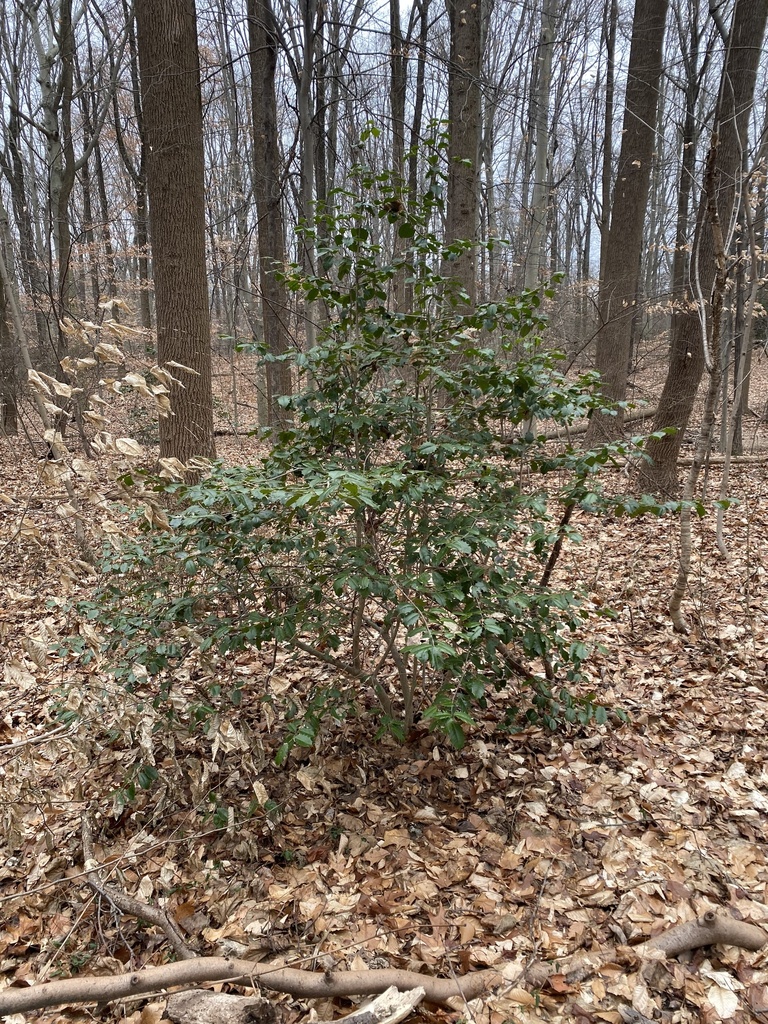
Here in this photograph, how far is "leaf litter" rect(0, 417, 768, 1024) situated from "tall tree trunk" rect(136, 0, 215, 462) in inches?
82.7

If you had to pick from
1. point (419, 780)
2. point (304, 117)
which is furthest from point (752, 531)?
point (304, 117)

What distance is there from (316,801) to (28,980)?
1.31 m

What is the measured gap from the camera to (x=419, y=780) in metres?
3.11

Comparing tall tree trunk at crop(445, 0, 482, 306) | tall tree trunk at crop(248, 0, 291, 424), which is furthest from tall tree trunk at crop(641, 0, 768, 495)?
tall tree trunk at crop(248, 0, 291, 424)

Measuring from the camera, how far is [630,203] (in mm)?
7684

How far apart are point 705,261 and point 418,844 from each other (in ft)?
19.9

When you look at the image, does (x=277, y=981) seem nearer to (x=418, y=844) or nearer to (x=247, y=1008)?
(x=247, y=1008)

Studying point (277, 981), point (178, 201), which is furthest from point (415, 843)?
point (178, 201)

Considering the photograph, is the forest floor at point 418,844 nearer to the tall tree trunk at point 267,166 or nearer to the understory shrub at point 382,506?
the understory shrub at point 382,506

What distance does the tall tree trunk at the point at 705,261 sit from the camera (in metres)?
5.48

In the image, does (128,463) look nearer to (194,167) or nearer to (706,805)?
(706,805)

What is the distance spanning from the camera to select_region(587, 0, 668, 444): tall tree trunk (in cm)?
725

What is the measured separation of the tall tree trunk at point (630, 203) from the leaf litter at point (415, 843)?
4.78 meters

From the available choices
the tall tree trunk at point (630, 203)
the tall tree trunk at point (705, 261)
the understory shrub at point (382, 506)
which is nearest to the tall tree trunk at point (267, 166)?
the tall tree trunk at point (630, 203)
